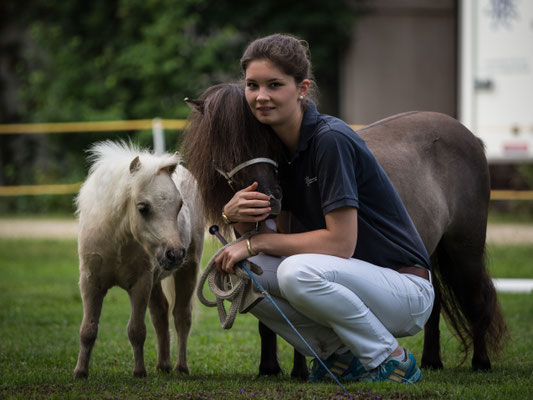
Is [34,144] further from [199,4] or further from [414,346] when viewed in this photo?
[414,346]

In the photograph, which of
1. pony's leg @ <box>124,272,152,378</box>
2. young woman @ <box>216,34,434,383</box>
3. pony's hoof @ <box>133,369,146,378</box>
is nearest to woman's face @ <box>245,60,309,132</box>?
young woman @ <box>216,34,434,383</box>

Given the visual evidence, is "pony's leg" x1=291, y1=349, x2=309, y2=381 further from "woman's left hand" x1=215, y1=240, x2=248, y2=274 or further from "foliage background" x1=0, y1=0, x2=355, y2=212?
"foliage background" x1=0, y1=0, x2=355, y2=212

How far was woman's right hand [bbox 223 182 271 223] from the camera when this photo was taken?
11.2ft

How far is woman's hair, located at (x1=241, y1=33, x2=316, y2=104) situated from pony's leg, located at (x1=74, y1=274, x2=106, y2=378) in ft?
4.92

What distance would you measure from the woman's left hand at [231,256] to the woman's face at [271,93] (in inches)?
23.9

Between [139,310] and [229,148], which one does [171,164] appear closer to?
[229,148]

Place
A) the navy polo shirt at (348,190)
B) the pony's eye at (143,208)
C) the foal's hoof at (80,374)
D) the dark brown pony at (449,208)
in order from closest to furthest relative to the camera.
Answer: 1. the navy polo shirt at (348,190)
2. the pony's eye at (143,208)
3. the foal's hoof at (80,374)
4. the dark brown pony at (449,208)

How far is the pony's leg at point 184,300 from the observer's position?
4.64m

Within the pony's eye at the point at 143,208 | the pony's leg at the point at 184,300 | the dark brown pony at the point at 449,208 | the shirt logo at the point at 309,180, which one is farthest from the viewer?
the pony's leg at the point at 184,300

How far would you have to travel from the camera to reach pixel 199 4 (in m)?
16.5

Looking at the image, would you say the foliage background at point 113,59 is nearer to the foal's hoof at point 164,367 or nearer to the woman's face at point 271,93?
the foal's hoof at point 164,367

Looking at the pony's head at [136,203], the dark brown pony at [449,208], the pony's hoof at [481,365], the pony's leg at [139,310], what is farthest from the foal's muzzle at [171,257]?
the pony's hoof at [481,365]

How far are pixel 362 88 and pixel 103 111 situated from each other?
5.65 meters

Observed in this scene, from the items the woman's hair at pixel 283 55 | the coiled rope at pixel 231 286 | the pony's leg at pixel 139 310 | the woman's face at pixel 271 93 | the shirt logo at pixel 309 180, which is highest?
the woman's hair at pixel 283 55
